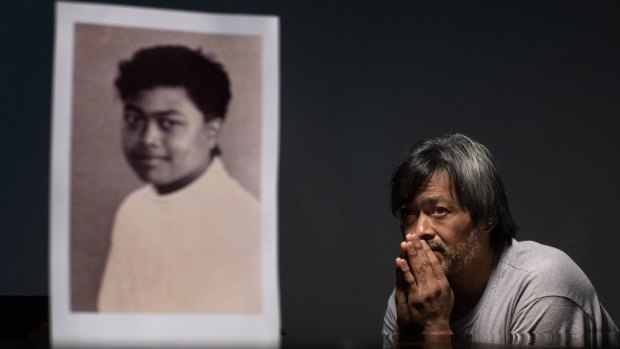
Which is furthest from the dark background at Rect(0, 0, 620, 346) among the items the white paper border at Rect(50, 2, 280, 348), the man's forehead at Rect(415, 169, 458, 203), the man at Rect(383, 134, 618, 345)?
the white paper border at Rect(50, 2, 280, 348)

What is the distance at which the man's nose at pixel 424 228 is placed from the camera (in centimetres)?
136

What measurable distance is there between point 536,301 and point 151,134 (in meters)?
1.02

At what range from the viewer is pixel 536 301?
3.92 feet

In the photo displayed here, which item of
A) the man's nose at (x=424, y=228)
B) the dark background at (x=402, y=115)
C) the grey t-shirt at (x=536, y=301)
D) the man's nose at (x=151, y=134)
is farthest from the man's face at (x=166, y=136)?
the dark background at (x=402, y=115)

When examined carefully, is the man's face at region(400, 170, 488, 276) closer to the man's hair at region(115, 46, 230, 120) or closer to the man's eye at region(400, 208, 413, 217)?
the man's eye at region(400, 208, 413, 217)

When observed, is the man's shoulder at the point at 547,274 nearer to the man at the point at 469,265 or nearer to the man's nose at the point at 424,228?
the man at the point at 469,265

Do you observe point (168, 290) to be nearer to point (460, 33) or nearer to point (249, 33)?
point (249, 33)

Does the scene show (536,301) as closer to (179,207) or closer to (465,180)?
(465,180)

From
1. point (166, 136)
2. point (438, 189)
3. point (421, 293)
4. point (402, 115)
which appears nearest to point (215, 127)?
point (166, 136)

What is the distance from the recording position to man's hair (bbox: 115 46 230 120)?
0.35 metres

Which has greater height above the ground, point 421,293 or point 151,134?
point 151,134

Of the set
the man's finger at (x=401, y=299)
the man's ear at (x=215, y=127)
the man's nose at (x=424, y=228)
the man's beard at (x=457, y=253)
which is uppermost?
the man's ear at (x=215, y=127)

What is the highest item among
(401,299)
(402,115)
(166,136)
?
(402,115)

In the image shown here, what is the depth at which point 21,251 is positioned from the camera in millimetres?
2086
